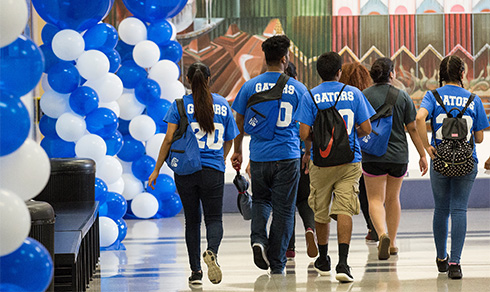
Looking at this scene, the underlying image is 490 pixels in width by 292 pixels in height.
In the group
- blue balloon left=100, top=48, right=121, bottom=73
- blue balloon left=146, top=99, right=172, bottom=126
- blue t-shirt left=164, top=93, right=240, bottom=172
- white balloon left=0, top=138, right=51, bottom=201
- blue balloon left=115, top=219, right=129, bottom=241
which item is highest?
blue balloon left=100, top=48, right=121, bottom=73

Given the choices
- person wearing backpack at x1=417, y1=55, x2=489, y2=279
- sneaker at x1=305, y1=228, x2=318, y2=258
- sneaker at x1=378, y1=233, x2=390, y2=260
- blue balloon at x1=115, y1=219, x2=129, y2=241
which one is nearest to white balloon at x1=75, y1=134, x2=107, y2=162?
blue balloon at x1=115, y1=219, x2=129, y2=241

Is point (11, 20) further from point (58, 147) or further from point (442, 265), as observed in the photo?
point (58, 147)

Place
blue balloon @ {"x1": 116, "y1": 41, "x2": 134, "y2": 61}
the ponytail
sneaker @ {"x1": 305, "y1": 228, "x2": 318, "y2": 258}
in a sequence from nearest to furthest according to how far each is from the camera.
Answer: the ponytail, sneaker @ {"x1": 305, "y1": 228, "x2": 318, "y2": 258}, blue balloon @ {"x1": 116, "y1": 41, "x2": 134, "y2": 61}

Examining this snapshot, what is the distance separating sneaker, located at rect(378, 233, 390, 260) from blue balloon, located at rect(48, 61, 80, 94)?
2753 millimetres

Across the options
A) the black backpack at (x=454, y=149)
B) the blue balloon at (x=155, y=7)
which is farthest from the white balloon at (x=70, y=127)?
the black backpack at (x=454, y=149)

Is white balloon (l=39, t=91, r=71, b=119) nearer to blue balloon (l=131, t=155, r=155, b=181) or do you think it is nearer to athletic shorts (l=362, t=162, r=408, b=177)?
blue balloon (l=131, t=155, r=155, b=181)

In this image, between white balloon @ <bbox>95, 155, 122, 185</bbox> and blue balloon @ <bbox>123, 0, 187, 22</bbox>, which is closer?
white balloon @ <bbox>95, 155, 122, 185</bbox>

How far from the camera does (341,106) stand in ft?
15.2

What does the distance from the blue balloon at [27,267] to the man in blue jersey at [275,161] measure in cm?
255

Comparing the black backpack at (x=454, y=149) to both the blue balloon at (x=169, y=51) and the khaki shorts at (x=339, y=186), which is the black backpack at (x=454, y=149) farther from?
the blue balloon at (x=169, y=51)

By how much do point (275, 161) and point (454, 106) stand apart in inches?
46.3

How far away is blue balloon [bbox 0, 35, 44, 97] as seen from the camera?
2352 millimetres

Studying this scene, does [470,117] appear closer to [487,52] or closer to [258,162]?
[258,162]

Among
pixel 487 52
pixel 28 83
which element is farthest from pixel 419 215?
pixel 28 83
